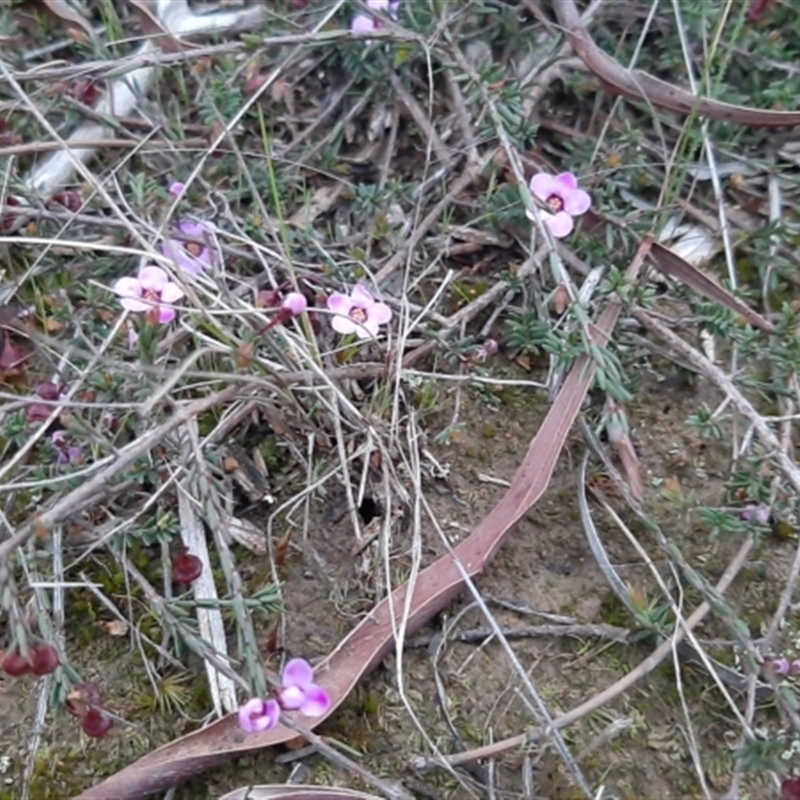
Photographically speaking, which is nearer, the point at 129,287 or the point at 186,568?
the point at 186,568

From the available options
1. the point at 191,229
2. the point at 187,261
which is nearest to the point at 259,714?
the point at 187,261

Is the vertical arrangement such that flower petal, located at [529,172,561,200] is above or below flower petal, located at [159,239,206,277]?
above

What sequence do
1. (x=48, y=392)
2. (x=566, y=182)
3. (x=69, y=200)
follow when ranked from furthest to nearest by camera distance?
(x=69, y=200)
(x=566, y=182)
(x=48, y=392)

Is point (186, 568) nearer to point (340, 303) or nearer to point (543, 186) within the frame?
point (340, 303)

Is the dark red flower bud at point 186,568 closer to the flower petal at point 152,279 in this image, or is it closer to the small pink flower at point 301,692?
the small pink flower at point 301,692

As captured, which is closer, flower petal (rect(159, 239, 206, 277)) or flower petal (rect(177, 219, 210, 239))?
flower petal (rect(159, 239, 206, 277))

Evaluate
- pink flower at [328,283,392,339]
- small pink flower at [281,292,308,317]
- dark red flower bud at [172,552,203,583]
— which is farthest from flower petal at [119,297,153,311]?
dark red flower bud at [172,552,203,583]

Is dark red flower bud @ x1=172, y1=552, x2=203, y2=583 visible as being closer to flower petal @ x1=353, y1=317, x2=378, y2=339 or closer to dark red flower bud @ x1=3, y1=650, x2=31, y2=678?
dark red flower bud @ x1=3, y1=650, x2=31, y2=678

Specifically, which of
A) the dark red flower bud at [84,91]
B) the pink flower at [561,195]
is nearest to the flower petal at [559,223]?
the pink flower at [561,195]

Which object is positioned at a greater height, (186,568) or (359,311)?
(359,311)
